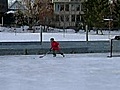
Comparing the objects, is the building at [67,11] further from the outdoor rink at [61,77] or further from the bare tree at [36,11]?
the outdoor rink at [61,77]

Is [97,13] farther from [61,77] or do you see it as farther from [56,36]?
[61,77]

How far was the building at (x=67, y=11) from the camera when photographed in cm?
7993

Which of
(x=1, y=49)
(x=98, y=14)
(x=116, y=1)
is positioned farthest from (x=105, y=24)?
(x=1, y=49)

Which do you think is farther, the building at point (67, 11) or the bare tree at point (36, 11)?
the building at point (67, 11)

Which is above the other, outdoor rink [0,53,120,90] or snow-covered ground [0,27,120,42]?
snow-covered ground [0,27,120,42]

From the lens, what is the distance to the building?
262 feet

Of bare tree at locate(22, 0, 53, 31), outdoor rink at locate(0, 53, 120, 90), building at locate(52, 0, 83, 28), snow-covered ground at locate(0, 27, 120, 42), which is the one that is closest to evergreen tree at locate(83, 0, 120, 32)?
snow-covered ground at locate(0, 27, 120, 42)

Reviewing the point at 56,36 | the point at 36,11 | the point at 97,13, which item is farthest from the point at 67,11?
the point at 56,36

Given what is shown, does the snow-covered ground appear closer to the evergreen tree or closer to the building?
the evergreen tree

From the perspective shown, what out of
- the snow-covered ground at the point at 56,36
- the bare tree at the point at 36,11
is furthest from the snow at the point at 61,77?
the bare tree at the point at 36,11

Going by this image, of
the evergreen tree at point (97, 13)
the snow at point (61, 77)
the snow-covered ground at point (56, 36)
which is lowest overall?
the snow at point (61, 77)

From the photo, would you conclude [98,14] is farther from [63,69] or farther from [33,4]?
[63,69]

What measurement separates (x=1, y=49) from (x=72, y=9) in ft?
205

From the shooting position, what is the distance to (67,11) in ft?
268
